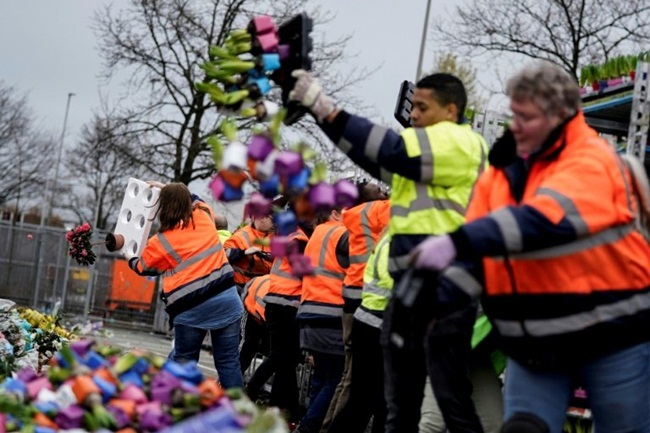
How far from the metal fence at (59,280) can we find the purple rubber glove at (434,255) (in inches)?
870

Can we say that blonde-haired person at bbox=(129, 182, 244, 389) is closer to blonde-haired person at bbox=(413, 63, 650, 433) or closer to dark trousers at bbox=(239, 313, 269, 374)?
dark trousers at bbox=(239, 313, 269, 374)

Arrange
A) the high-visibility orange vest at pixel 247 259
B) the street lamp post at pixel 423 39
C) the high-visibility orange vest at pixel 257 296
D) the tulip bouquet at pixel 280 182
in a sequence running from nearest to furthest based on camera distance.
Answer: the tulip bouquet at pixel 280 182 → the high-visibility orange vest at pixel 257 296 → the high-visibility orange vest at pixel 247 259 → the street lamp post at pixel 423 39

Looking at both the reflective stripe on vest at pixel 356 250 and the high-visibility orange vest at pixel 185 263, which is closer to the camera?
the reflective stripe on vest at pixel 356 250

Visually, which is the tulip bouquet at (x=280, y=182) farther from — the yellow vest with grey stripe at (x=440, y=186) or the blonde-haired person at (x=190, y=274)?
the blonde-haired person at (x=190, y=274)

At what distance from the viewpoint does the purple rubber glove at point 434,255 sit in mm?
3711

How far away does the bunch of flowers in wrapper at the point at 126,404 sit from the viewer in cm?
370

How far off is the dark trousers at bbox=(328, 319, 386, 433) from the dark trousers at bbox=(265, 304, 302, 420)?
322cm

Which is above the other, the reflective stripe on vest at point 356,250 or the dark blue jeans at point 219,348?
the reflective stripe on vest at point 356,250

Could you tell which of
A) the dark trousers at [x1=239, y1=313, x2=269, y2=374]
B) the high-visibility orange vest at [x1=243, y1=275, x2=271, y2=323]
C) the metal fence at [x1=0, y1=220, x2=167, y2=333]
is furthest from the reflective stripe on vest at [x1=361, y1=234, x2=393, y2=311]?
the metal fence at [x1=0, y1=220, x2=167, y2=333]

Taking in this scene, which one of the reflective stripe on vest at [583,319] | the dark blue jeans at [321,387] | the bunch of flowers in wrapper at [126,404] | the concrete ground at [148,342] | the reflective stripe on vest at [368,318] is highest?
the reflective stripe on vest at [583,319]

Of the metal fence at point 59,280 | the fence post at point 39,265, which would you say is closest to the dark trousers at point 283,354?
the metal fence at point 59,280

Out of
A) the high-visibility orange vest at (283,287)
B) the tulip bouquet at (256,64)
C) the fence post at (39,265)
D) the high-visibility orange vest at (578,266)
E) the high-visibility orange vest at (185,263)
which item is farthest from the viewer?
the fence post at (39,265)

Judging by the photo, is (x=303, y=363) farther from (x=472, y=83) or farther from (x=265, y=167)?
(x=472, y=83)

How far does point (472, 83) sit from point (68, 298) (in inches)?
714
